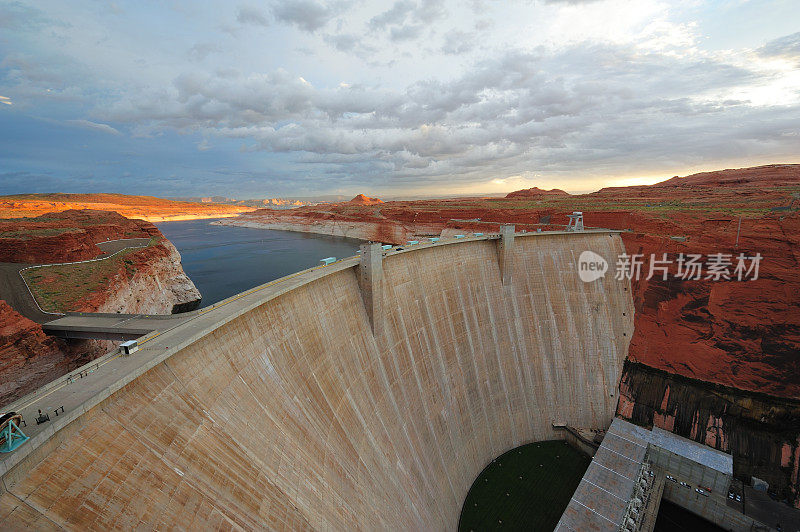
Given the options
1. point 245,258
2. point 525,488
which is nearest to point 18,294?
point 525,488

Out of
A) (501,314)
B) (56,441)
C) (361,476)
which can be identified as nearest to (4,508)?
(56,441)

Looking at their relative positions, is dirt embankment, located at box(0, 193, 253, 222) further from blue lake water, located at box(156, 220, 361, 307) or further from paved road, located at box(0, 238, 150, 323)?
paved road, located at box(0, 238, 150, 323)

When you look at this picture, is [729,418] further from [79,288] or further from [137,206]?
[137,206]

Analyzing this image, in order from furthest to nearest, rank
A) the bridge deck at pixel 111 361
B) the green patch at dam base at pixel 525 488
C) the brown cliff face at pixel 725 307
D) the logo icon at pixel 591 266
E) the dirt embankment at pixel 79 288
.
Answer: the logo icon at pixel 591 266 → the brown cliff face at pixel 725 307 → the green patch at dam base at pixel 525 488 → the dirt embankment at pixel 79 288 → the bridge deck at pixel 111 361

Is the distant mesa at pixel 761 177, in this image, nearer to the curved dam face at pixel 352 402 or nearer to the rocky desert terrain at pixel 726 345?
the rocky desert terrain at pixel 726 345

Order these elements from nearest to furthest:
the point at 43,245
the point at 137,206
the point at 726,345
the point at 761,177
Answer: the point at 726,345 → the point at 43,245 → the point at 761,177 → the point at 137,206

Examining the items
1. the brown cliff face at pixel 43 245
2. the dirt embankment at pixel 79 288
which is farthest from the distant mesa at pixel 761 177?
the brown cliff face at pixel 43 245
